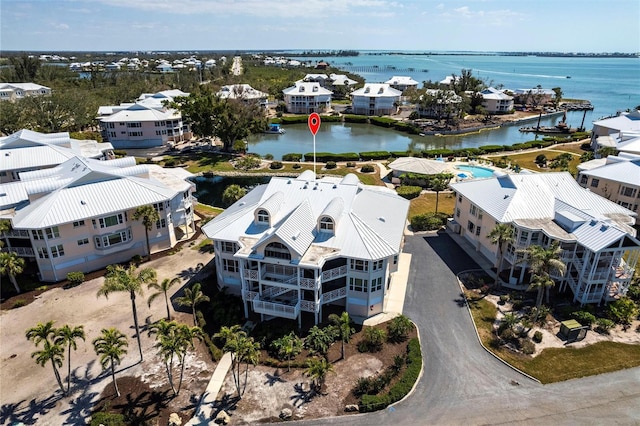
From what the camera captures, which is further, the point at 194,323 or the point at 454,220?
the point at 454,220

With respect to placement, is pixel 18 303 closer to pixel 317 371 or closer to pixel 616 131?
pixel 317 371

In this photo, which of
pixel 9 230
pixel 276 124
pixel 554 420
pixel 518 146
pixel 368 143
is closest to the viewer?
pixel 554 420

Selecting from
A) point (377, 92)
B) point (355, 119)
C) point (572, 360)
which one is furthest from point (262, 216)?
point (377, 92)

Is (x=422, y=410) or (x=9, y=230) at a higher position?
(x=9, y=230)

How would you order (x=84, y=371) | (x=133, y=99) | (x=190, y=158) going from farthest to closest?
1. (x=133, y=99)
2. (x=190, y=158)
3. (x=84, y=371)

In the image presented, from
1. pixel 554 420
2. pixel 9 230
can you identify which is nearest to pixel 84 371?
pixel 9 230

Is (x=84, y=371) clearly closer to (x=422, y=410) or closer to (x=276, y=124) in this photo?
(x=422, y=410)
